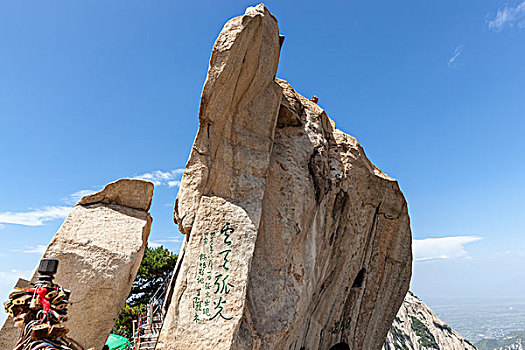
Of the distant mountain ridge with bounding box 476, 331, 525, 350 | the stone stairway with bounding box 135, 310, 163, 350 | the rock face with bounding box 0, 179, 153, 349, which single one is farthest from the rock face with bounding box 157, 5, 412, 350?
the distant mountain ridge with bounding box 476, 331, 525, 350

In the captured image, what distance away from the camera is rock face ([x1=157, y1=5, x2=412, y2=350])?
15.4 ft

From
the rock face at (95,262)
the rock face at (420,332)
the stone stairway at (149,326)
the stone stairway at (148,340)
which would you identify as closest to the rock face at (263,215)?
the rock face at (95,262)

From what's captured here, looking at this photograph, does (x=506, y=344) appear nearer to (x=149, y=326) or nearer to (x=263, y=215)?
(x=149, y=326)

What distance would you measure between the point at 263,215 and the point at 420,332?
38612mm

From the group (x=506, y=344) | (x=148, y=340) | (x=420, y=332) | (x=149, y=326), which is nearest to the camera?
(x=148, y=340)

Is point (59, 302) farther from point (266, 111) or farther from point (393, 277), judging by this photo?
point (393, 277)

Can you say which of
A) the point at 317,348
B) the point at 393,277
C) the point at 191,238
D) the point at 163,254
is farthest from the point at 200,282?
the point at 163,254

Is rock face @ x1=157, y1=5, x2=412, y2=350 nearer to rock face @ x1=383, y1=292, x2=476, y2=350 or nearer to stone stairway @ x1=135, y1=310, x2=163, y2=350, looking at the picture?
stone stairway @ x1=135, y1=310, x2=163, y2=350

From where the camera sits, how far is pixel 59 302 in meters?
2.49

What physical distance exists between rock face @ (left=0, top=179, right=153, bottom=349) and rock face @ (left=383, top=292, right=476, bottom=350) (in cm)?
3289

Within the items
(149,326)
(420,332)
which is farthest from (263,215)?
(420,332)

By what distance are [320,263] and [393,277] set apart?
11.8ft

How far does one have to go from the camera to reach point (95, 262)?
5246 mm

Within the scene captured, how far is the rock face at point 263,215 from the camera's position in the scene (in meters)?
4.71
